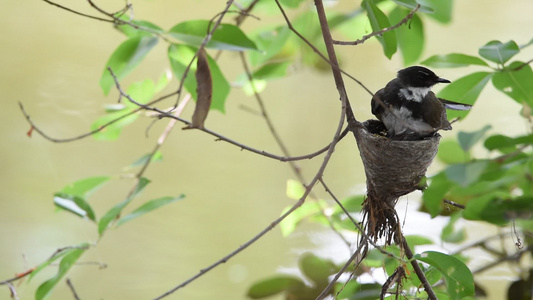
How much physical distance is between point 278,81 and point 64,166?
1191mm

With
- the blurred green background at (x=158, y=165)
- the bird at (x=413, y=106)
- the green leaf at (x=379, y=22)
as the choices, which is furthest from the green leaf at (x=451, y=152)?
the blurred green background at (x=158, y=165)

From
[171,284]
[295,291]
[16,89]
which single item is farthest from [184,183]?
[295,291]

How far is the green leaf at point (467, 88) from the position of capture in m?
1.18

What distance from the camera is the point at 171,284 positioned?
282 centimetres

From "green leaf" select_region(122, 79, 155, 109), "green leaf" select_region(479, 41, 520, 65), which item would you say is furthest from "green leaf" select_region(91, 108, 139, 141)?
"green leaf" select_region(479, 41, 520, 65)

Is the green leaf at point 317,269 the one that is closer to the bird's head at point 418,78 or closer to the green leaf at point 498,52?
the bird's head at point 418,78

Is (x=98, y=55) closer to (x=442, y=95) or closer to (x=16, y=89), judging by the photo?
(x=16, y=89)

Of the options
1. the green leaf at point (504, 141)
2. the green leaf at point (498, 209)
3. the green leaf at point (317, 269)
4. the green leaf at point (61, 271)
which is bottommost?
the green leaf at point (61, 271)

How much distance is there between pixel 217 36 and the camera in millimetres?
1265

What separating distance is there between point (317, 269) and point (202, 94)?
3.36 ft

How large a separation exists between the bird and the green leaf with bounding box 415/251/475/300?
0.83 feet

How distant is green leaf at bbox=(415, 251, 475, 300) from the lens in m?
0.99

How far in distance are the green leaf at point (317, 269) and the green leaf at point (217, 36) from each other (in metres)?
0.79

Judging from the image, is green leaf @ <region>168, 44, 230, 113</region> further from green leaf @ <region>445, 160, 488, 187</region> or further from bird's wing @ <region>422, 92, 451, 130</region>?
green leaf @ <region>445, 160, 488, 187</region>
